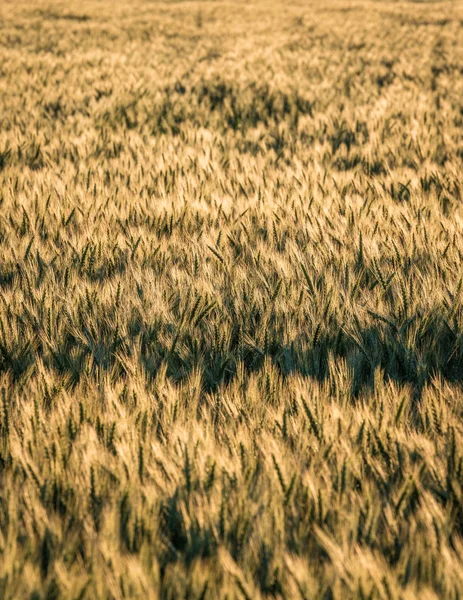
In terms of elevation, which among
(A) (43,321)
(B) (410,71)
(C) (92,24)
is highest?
(C) (92,24)

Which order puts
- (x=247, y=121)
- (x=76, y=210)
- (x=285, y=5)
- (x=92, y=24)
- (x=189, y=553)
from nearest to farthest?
(x=189, y=553)
(x=76, y=210)
(x=247, y=121)
(x=92, y=24)
(x=285, y=5)

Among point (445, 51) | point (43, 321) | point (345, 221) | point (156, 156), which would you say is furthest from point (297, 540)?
point (445, 51)

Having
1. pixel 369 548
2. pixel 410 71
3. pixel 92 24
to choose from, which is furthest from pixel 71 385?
pixel 92 24

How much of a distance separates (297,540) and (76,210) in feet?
6.15

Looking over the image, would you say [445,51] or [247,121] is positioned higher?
[445,51]

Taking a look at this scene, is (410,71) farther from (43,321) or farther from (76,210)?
(43,321)

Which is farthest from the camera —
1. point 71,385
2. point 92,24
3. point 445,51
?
point 92,24

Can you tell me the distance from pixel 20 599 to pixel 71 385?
22.8 inches

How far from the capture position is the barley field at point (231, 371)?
0.88m

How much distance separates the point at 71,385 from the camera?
4.32 feet

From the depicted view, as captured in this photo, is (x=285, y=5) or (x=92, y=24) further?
(x=285, y=5)

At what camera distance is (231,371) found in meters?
1.42

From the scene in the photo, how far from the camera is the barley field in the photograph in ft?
2.88

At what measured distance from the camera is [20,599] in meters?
0.79
